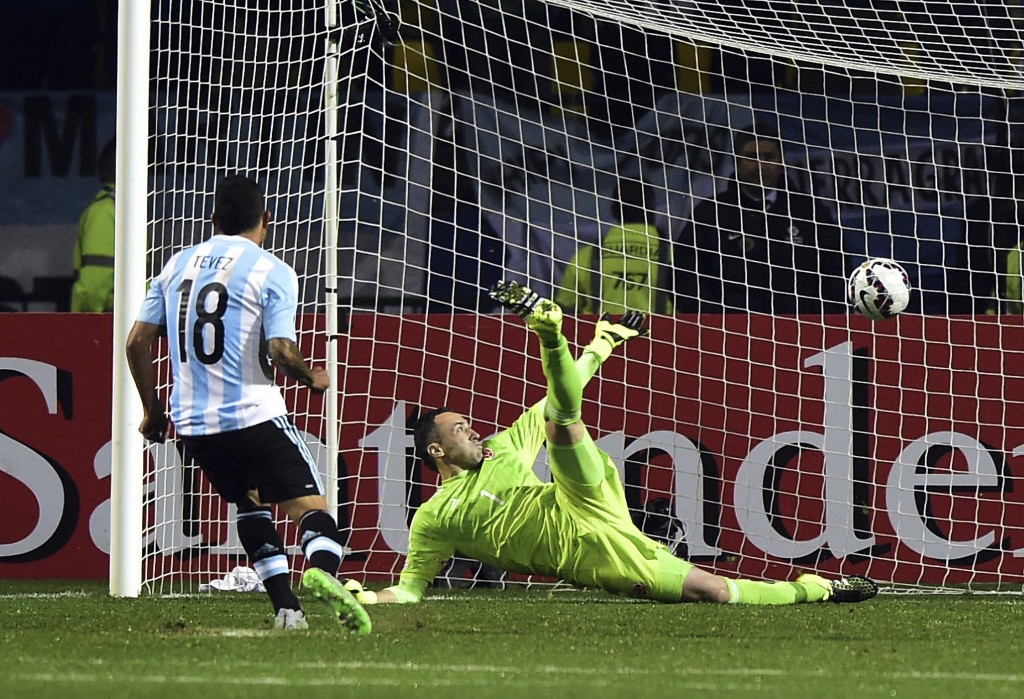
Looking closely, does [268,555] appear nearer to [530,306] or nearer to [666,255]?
[530,306]

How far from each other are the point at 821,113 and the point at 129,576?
5257 mm

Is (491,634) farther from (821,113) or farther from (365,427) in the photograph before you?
(821,113)

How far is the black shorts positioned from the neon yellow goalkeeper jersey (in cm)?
150

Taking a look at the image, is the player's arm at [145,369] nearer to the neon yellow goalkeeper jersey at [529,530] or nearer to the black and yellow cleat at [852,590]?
the neon yellow goalkeeper jersey at [529,530]

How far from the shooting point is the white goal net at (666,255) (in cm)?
781

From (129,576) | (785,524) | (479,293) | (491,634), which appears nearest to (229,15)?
(479,293)

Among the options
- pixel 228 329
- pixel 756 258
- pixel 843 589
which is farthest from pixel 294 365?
pixel 756 258

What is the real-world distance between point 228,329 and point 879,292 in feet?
10.2

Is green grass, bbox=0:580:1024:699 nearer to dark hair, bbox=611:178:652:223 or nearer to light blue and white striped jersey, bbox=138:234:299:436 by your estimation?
light blue and white striped jersey, bbox=138:234:299:436

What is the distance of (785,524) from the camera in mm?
7828

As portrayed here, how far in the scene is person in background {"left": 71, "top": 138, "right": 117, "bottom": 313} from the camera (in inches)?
371

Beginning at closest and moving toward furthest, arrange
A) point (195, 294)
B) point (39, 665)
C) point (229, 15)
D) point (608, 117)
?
point (39, 665) → point (195, 294) → point (229, 15) → point (608, 117)

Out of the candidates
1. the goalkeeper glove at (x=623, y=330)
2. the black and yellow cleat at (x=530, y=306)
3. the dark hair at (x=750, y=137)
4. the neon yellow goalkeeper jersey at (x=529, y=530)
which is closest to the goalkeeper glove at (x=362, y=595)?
the neon yellow goalkeeper jersey at (x=529, y=530)

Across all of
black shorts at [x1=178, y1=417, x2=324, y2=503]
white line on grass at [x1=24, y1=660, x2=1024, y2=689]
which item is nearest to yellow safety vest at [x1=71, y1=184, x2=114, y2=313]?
black shorts at [x1=178, y1=417, x2=324, y2=503]
